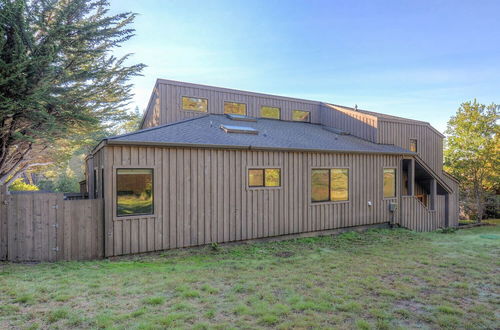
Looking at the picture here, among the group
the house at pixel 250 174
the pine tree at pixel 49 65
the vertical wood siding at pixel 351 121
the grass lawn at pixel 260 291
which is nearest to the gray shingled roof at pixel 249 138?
the house at pixel 250 174

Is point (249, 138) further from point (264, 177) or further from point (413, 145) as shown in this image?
point (413, 145)

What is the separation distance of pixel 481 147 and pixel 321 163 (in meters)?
13.1

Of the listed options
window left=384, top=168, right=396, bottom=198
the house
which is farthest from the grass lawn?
window left=384, top=168, right=396, bottom=198

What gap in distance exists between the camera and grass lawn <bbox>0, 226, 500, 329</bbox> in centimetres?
315

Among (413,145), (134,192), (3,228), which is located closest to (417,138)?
(413,145)

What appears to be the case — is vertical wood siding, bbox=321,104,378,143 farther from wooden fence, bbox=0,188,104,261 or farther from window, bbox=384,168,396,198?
wooden fence, bbox=0,188,104,261

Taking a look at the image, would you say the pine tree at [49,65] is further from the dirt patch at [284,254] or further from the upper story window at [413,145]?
the upper story window at [413,145]

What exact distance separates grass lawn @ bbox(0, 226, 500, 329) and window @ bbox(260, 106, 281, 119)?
7799mm

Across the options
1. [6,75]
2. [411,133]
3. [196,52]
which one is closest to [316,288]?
[6,75]

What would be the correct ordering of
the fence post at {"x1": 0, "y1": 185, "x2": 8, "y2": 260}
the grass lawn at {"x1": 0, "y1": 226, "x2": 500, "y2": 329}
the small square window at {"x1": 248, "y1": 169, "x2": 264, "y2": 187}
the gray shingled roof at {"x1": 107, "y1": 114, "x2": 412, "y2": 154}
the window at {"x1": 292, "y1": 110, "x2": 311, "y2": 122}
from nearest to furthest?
the grass lawn at {"x1": 0, "y1": 226, "x2": 500, "y2": 329} < the fence post at {"x1": 0, "y1": 185, "x2": 8, "y2": 260} < the gray shingled roof at {"x1": 107, "y1": 114, "x2": 412, "y2": 154} < the small square window at {"x1": 248, "y1": 169, "x2": 264, "y2": 187} < the window at {"x1": 292, "y1": 110, "x2": 311, "y2": 122}

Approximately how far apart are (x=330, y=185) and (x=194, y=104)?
20.5ft

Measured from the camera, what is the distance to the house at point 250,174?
654 centimetres

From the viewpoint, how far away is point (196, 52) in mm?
15758

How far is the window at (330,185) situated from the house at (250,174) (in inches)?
1.3
